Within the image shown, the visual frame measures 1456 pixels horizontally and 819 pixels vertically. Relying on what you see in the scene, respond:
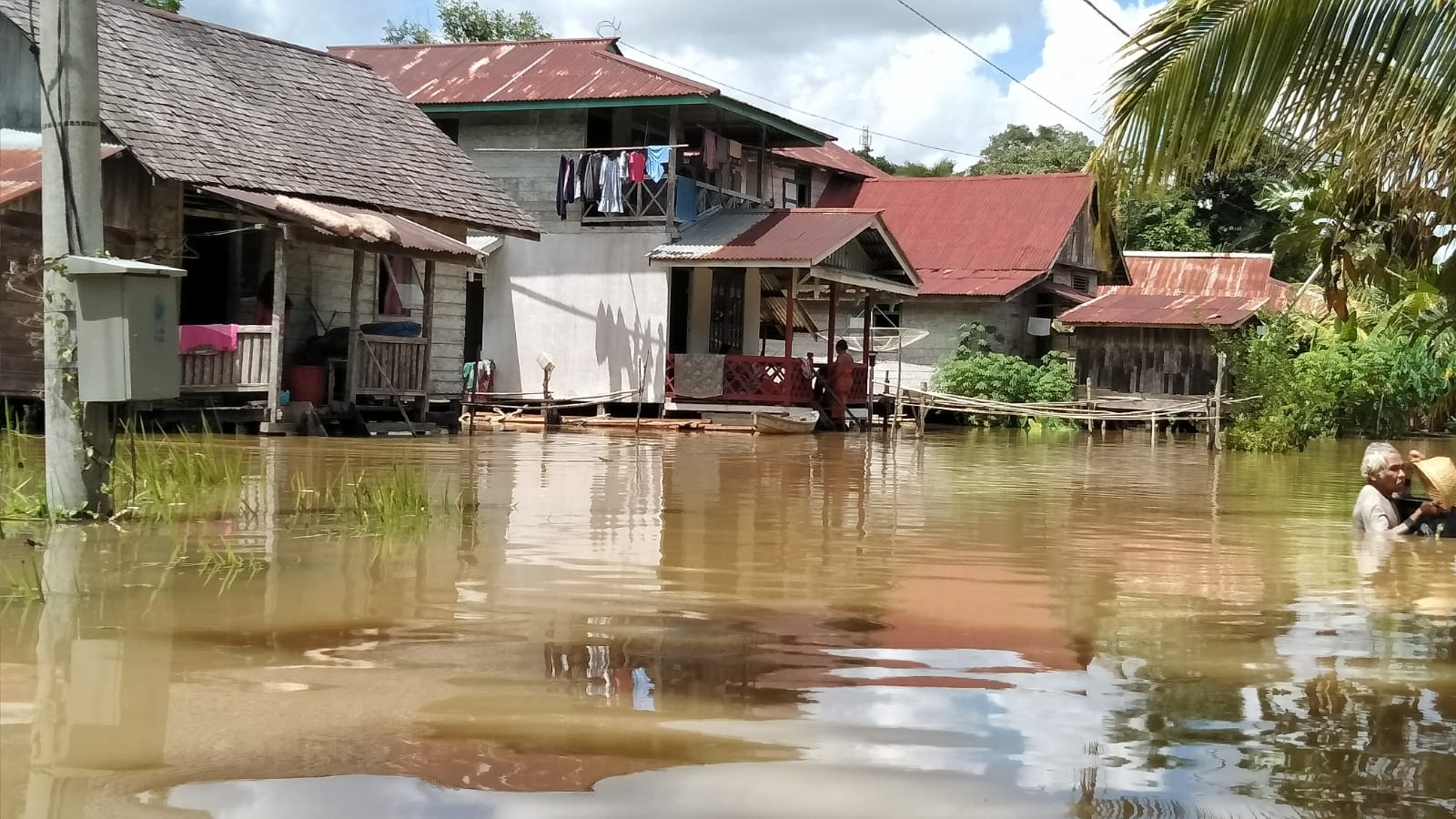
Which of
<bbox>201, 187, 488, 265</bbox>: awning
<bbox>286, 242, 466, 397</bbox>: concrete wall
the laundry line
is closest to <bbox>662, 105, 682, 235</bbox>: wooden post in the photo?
the laundry line

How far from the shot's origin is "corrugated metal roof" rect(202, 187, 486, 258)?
1673 centimetres

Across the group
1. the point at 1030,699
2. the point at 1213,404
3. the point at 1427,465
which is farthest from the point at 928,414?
the point at 1030,699

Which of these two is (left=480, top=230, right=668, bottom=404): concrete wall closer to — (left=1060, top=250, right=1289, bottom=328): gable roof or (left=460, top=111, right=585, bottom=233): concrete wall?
(left=460, top=111, right=585, bottom=233): concrete wall

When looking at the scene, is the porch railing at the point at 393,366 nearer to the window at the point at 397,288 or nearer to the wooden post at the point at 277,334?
the window at the point at 397,288

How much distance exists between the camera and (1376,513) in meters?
10.1

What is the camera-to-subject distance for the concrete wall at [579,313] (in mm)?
25344

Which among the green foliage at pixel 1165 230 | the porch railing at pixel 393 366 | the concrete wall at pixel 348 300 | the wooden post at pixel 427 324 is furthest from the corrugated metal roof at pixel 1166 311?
the porch railing at pixel 393 366

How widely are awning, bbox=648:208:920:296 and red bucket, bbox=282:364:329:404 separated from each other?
730cm

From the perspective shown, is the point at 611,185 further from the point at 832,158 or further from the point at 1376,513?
the point at 1376,513

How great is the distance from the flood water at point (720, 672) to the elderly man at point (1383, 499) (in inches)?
12.7

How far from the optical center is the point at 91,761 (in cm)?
362

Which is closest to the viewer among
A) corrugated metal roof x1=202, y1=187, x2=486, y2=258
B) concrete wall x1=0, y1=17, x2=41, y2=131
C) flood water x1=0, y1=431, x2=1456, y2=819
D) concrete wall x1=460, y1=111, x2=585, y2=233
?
flood water x1=0, y1=431, x2=1456, y2=819

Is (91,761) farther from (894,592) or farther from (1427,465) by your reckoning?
(1427,465)

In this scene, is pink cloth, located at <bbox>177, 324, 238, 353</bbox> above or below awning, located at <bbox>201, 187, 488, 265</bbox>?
below
